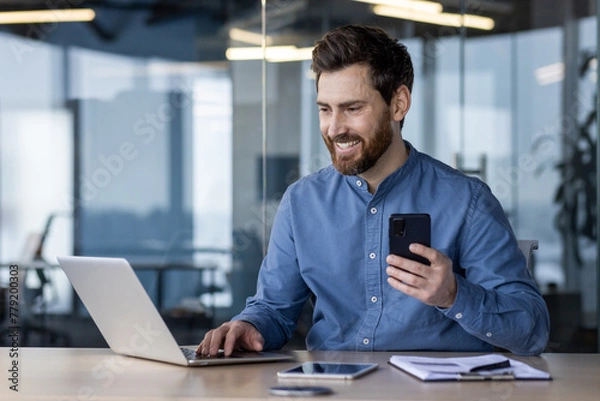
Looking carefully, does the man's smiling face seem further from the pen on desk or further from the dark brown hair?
the pen on desk

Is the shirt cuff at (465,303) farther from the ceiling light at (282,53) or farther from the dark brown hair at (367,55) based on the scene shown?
the ceiling light at (282,53)

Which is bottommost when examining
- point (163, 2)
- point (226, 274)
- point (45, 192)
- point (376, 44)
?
point (226, 274)

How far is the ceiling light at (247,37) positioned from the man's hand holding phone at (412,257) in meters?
3.20

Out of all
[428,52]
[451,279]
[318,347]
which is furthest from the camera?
[428,52]

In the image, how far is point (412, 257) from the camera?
6.66 ft

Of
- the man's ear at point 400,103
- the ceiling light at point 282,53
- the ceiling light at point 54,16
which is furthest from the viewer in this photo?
the ceiling light at point 54,16

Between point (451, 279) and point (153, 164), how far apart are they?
11.0 ft

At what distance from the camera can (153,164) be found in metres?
5.25

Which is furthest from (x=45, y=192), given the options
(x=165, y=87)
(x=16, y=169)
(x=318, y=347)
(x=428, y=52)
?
(x=318, y=347)

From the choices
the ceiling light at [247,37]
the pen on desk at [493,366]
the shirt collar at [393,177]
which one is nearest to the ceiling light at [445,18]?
the ceiling light at [247,37]

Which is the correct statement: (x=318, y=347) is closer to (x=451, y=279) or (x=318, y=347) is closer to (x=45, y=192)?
(x=451, y=279)

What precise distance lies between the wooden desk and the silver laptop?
3cm

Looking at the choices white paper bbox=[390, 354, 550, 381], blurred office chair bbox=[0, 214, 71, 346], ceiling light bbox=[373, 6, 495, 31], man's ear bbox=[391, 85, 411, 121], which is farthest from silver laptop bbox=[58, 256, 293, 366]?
blurred office chair bbox=[0, 214, 71, 346]

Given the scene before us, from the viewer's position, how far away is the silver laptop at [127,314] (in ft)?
6.66
